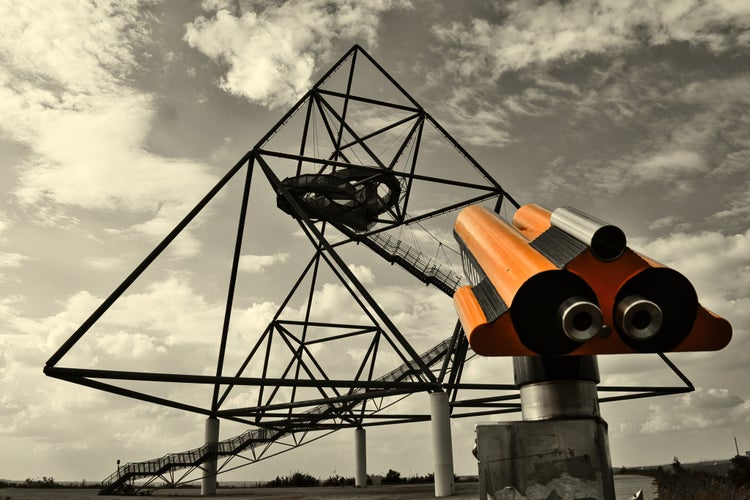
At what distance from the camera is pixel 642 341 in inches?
325

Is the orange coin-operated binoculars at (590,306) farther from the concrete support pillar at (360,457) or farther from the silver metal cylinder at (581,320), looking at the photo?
the concrete support pillar at (360,457)

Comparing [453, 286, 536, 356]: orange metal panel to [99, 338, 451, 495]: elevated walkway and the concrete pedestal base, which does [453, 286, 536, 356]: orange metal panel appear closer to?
the concrete pedestal base

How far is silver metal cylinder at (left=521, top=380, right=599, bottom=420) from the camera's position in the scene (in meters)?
8.23

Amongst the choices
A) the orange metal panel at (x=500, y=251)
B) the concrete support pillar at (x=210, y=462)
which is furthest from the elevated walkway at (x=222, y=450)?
the orange metal panel at (x=500, y=251)

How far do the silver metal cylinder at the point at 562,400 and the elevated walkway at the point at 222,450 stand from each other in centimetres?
2204


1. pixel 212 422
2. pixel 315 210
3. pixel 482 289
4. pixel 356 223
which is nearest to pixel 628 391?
pixel 356 223

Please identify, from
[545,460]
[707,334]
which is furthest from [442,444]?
[545,460]

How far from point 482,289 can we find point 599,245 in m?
1.97

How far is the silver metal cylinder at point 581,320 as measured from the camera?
770cm

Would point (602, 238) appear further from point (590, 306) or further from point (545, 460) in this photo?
point (545, 460)

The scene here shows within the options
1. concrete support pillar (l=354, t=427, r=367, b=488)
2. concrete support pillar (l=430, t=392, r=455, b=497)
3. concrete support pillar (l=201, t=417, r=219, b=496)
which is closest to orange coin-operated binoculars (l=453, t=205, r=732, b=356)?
concrete support pillar (l=430, t=392, r=455, b=497)

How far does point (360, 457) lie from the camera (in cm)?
3688

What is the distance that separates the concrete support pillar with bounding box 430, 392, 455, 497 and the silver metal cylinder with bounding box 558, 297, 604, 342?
16047 millimetres

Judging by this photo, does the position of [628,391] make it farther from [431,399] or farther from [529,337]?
[529,337]
